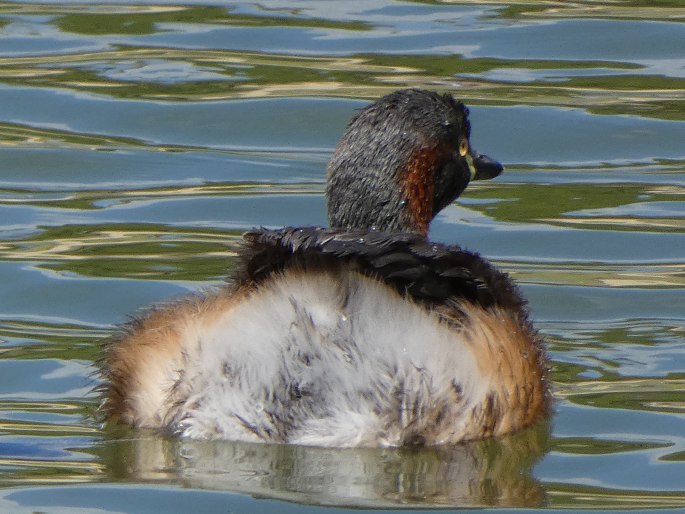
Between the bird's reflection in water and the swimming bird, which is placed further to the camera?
the swimming bird

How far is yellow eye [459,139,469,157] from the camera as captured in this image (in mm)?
6496

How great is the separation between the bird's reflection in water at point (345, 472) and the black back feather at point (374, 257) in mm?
Answer: 503

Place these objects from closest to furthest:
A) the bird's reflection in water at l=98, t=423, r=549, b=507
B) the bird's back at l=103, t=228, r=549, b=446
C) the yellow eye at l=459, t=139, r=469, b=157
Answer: the bird's reflection in water at l=98, t=423, r=549, b=507 → the bird's back at l=103, t=228, r=549, b=446 → the yellow eye at l=459, t=139, r=469, b=157

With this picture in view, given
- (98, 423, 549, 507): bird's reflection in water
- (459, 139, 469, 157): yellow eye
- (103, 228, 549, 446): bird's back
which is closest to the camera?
(98, 423, 549, 507): bird's reflection in water

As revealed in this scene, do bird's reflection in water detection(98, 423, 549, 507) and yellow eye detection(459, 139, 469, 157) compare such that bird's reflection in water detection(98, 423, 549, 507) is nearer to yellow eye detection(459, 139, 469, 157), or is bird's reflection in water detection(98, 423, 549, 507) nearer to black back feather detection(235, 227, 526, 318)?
black back feather detection(235, 227, 526, 318)

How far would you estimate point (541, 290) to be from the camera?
24.3ft

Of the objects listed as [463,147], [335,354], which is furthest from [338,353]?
[463,147]

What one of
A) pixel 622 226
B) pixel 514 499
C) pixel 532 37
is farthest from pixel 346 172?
pixel 532 37

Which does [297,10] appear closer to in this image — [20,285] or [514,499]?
[20,285]

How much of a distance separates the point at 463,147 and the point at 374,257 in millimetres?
1678

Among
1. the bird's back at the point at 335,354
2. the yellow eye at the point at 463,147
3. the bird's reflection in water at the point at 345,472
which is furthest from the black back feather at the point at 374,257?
the yellow eye at the point at 463,147

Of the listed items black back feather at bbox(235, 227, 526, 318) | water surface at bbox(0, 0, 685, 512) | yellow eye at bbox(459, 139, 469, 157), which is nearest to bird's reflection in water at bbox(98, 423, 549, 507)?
water surface at bbox(0, 0, 685, 512)

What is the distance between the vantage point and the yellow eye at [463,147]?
650 centimetres

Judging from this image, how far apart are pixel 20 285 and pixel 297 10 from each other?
480 centimetres
